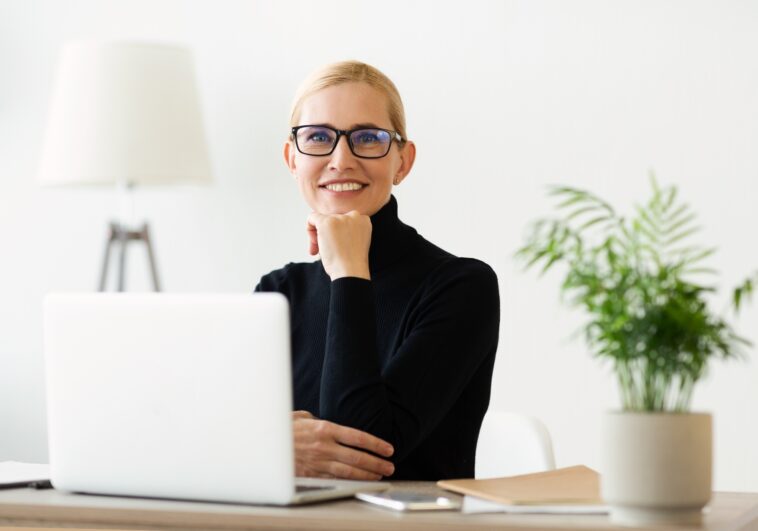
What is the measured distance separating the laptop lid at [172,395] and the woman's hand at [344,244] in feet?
1.53

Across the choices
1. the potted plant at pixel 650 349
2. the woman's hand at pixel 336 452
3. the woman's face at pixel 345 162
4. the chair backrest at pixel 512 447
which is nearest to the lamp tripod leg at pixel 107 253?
the woman's face at pixel 345 162

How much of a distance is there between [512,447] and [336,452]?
1.38ft

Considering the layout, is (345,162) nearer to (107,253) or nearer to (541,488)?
(541,488)

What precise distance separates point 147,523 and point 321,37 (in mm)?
2593

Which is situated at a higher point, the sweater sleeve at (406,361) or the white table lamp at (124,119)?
the white table lamp at (124,119)

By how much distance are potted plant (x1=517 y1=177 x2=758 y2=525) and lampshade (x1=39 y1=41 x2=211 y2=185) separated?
2.33 metres

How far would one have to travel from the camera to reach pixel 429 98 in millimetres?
3562

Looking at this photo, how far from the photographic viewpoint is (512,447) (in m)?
1.92

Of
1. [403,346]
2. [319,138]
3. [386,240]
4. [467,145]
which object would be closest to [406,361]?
[403,346]

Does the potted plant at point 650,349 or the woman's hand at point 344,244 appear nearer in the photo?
the potted plant at point 650,349

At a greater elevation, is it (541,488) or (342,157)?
(342,157)

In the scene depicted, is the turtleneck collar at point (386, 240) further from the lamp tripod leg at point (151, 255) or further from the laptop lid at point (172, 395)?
the lamp tripod leg at point (151, 255)

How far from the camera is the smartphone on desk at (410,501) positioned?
1255mm

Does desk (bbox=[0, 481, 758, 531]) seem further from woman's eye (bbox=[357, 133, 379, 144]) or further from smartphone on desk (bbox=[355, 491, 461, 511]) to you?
woman's eye (bbox=[357, 133, 379, 144])
